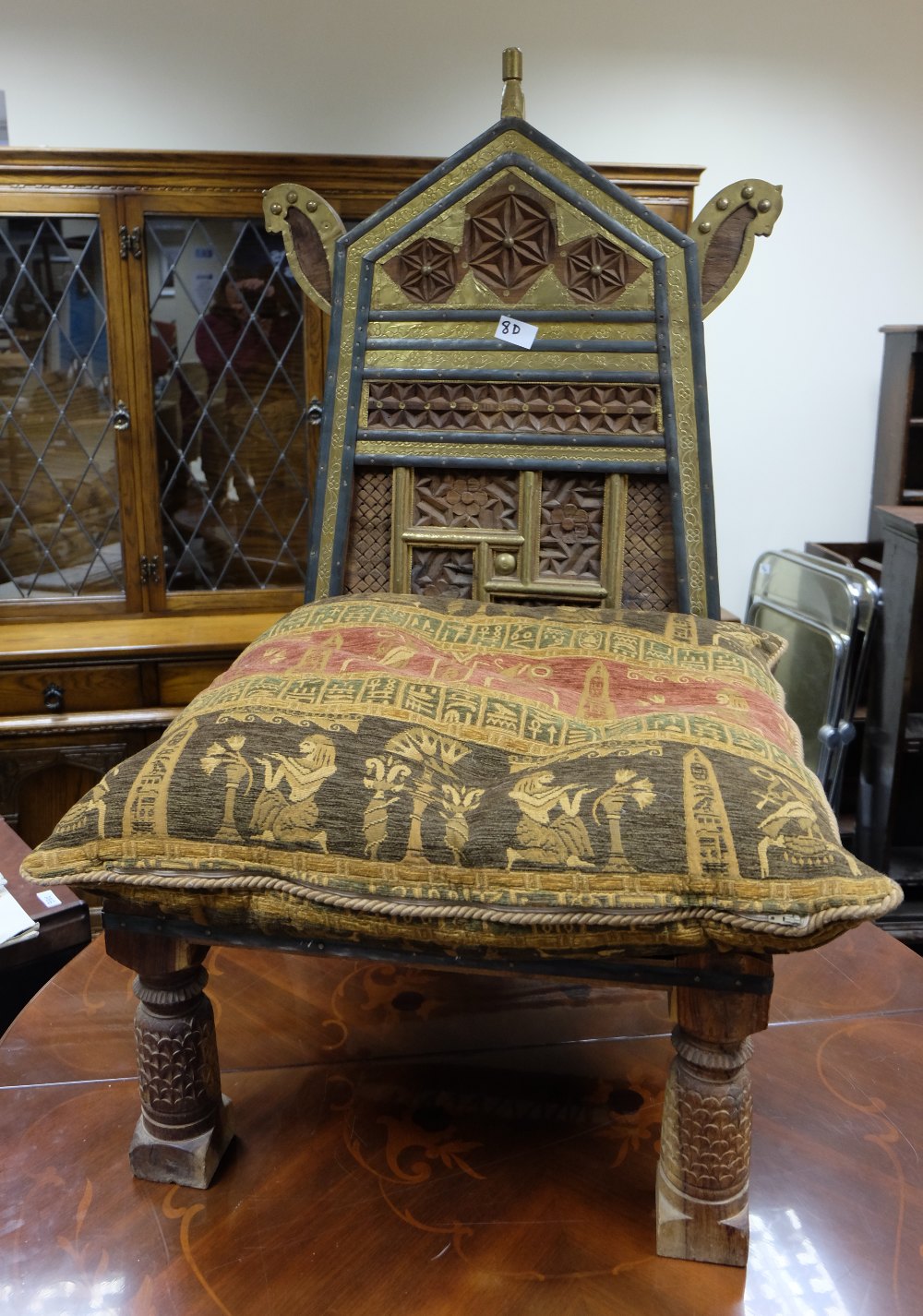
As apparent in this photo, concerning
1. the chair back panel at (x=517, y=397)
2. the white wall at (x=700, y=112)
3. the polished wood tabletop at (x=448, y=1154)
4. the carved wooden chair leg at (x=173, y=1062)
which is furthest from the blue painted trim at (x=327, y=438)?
the white wall at (x=700, y=112)

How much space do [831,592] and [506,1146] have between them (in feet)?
5.81

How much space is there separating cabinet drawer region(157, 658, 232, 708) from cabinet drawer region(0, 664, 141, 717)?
6 cm

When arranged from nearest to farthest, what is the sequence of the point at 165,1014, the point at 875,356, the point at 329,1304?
the point at 329,1304 → the point at 165,1014 → the point at 875,356

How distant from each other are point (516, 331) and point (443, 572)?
0.39 metres

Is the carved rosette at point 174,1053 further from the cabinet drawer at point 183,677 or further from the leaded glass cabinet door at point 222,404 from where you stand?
the leaded glass cabinet door at point 222,404

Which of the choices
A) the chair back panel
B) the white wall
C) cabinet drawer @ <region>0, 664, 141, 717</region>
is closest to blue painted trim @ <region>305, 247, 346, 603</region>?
the chair back panel

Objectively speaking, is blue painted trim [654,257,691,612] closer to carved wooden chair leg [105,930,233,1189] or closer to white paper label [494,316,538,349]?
white paper label [494,316,538,349]

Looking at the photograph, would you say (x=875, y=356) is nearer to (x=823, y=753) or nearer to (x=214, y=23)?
(x=823, y=753)

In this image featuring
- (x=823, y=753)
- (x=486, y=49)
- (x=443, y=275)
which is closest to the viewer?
(x=443, y=275)

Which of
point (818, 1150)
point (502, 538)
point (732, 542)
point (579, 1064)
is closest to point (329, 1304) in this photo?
point (579, 1064)

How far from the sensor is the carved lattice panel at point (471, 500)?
5.29 feet

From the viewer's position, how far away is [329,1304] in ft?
2.98

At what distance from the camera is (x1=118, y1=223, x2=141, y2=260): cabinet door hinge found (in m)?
2.35

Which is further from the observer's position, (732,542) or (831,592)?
(732,542)
